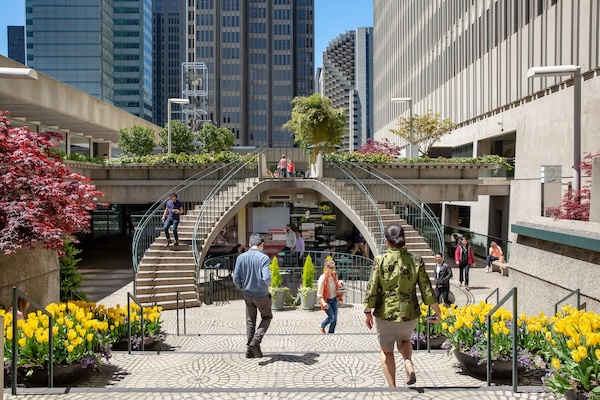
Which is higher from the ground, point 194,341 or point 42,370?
point 42,370

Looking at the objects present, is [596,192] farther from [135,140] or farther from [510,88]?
[135,140]

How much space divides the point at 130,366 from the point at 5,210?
3.07 meters

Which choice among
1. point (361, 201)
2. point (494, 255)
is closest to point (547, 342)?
point (361, 201)

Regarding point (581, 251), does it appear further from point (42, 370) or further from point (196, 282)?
point (196, 282)

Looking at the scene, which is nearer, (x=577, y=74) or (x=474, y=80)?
(x=577, y=74)

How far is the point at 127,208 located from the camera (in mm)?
40719

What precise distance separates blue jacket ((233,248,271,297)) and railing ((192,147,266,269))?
29.5ft

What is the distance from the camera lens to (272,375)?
236 inches

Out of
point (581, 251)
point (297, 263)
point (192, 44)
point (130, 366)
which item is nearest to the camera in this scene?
point (581, 251)

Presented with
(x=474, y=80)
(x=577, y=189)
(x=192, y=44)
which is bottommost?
(x=577, y=189)

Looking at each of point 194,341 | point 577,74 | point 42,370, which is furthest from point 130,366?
point 577,74

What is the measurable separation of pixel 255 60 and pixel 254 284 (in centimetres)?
11939

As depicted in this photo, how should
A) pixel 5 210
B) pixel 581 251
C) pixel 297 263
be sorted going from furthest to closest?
pixel 297 263, pixel 5 210, pixel 581 251

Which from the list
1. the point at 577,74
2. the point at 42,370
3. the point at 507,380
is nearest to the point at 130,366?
the point at 42,370
